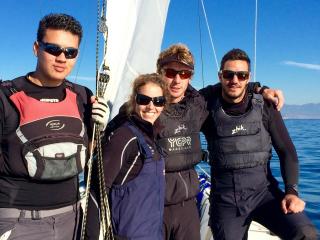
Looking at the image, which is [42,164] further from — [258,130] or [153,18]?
[153,18]

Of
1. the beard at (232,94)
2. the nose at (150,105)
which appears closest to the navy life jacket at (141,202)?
the nose at (150,105)

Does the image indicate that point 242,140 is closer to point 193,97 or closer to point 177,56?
point 193,97

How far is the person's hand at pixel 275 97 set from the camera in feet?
10.9

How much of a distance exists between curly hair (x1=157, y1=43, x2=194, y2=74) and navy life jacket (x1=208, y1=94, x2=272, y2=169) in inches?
24.4

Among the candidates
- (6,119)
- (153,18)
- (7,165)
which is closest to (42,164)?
(7,165)

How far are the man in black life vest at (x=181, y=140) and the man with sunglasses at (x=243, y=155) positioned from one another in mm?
219

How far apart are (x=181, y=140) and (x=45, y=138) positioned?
128 centimetres

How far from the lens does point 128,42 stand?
4.39 m

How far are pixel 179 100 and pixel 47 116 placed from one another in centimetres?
140

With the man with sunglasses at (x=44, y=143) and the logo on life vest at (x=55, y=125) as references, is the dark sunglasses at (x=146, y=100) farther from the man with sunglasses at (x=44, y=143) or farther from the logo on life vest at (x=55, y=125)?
the logo on life vest at (x=55, y=125)

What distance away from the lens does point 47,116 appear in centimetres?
221

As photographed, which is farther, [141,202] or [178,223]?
[178,223]

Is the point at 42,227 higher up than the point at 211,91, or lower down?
lower down

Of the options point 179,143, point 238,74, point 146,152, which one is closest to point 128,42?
point 238,74
